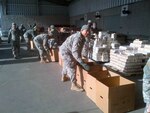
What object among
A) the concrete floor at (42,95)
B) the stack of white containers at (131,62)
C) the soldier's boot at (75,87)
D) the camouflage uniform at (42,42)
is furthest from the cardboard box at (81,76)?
the camouflage uniform at (42,42)

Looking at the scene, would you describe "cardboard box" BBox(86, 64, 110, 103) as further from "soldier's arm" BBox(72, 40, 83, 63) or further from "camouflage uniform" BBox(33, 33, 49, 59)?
"camouflage uniform" BBox(33, 33, 49, 59)

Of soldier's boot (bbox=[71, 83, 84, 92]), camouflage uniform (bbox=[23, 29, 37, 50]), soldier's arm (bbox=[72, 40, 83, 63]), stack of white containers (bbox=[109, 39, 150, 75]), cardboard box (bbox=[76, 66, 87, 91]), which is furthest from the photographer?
camouflage uniform (bbox=[23, 29, 37, 50])

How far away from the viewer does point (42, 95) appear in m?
4.90

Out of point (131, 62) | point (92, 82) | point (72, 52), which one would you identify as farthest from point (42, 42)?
point (92, 82)

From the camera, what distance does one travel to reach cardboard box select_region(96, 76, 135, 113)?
12.1 feet

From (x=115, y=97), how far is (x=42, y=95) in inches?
74.9

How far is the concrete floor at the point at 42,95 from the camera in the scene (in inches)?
164

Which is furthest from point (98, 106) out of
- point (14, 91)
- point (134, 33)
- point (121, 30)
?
point (121, 30)

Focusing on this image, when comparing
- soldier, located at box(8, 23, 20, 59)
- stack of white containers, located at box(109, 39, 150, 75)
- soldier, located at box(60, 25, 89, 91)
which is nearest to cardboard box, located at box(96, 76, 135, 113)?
soldier, located at box(60, 25, 89, 91)

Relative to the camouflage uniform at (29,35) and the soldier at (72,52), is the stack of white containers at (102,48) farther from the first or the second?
the camouflage uniform at (29,35)

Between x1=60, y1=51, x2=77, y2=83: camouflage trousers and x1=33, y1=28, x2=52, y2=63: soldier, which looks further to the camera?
x1=33, y1=28, x2=52, y2=63: soldier

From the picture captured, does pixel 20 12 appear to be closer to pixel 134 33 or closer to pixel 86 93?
pixel 134 33

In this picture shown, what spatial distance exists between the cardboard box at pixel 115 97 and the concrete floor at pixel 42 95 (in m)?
0.18

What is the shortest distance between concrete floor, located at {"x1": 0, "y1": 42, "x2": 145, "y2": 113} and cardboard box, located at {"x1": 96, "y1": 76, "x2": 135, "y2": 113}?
0.18 metres
